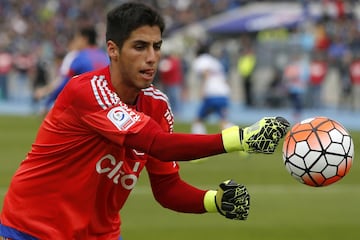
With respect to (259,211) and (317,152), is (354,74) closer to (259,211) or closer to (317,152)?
(259,211)

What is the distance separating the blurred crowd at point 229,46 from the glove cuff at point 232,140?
64.1 feet

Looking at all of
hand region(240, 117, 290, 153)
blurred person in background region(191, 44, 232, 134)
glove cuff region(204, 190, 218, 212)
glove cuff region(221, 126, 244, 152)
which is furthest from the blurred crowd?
hand region(240, 117, 290, 153)

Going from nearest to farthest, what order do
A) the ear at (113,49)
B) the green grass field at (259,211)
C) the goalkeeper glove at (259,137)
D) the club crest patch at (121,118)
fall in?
the goalkeeper glove at (259,137), the club crest patch at (121,118), the ear at (113,49), the green grass field at (259,211)

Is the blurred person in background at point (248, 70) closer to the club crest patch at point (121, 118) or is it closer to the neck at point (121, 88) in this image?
the neck at point (121, 88)

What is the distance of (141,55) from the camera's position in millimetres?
5668

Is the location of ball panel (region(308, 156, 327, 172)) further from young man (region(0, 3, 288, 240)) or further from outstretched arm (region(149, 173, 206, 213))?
outstretched arm (region(149, 173, 206, 213))

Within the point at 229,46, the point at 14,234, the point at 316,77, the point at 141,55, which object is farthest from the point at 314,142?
the point at 229,46

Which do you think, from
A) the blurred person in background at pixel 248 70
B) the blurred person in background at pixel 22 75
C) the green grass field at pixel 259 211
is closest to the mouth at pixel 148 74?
the green grass field at pixel 259 211

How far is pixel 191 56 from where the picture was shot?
42.8 meters

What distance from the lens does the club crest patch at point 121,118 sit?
5559 millimetres

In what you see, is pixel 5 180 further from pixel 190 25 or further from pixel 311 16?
pixel 190 25

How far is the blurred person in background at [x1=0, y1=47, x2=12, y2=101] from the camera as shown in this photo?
41969 millimetres

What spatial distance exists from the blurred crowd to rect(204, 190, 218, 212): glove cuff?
1866 cm

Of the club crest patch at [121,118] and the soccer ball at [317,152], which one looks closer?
the club crest patch at [121,118]
